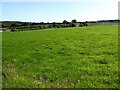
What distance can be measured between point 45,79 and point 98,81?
9.42ft

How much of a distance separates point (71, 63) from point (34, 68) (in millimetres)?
2818

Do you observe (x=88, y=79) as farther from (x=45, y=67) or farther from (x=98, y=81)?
(x=45, y=67)

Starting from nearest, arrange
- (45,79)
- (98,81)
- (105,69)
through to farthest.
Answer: (98,81), (45,79), (105,69)

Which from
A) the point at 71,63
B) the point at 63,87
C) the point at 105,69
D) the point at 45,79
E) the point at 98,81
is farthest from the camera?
the point at 71,63

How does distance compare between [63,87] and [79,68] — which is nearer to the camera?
[63,87]

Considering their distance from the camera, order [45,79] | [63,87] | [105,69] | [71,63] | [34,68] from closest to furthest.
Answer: [63,87] < [45,79] < [105,69] < [34,68] < [71,63]

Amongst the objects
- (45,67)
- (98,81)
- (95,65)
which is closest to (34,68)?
(45,67)

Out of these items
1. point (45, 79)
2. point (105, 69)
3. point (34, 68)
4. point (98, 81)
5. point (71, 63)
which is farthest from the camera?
point (71, 63)

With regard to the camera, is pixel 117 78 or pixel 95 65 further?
pixel 95 65

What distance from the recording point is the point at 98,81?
13453 millimetres

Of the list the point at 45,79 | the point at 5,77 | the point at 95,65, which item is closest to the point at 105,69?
the point at 95,65

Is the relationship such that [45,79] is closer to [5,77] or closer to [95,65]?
[5,77]

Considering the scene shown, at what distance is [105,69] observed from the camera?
16156 mm

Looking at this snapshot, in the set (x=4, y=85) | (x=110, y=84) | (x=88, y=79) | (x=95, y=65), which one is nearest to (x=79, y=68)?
(x=95, y=65)
